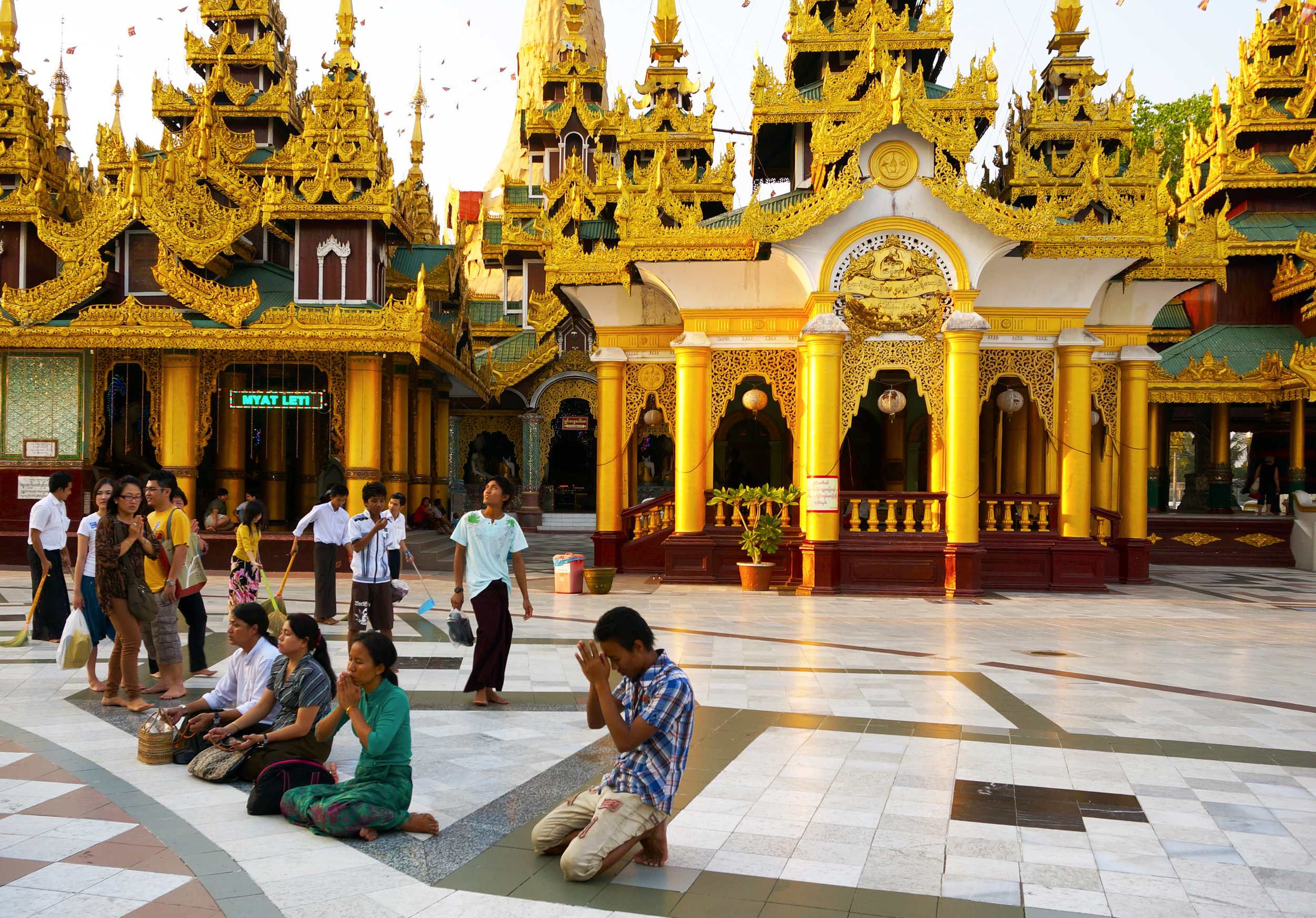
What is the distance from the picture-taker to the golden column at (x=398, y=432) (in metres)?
20.7

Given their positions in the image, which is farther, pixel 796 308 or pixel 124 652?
pixel 796 308

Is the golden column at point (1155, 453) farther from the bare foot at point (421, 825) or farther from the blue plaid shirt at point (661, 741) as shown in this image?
the bare foot at point (421, 825)

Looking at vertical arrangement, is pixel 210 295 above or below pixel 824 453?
above

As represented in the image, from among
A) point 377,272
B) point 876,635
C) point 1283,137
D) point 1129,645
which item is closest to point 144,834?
point 876,635

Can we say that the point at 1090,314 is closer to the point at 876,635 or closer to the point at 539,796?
the point at 876,635

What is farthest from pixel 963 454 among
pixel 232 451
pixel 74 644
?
pixel 232 451

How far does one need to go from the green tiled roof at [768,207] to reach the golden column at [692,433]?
2.12 meters

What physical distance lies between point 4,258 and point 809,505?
52.1ft

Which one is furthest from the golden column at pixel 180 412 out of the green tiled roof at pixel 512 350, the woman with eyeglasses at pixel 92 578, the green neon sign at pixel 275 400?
the green tiled roof at pixel 512 350

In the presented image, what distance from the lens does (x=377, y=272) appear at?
65.9 feet

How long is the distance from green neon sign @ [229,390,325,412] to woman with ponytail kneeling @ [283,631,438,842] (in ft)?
46.6

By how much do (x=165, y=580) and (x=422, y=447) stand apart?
16151 millimetres

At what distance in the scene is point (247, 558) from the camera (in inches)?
360

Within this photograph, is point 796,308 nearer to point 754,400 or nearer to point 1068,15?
point 754,400
